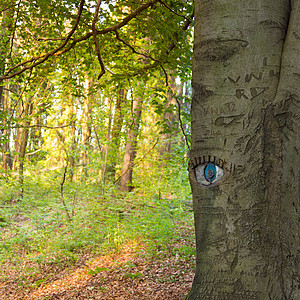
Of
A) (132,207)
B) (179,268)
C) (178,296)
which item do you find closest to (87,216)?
(132,207)

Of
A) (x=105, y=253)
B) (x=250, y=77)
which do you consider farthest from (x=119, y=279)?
(x=250, y=77)

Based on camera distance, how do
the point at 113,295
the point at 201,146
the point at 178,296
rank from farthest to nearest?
1. the point at 113,295
2. the point at 178,296
3. the point at 201,146

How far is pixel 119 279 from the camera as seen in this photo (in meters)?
4.14

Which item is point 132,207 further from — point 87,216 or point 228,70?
point 228,70

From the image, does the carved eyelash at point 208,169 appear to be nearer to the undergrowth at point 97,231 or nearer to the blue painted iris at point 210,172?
the blue painted iris at point 210,172

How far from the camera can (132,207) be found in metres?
7.10

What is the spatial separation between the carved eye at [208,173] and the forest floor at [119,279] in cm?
176

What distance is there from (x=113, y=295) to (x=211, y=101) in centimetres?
276

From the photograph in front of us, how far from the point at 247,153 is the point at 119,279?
10.4 feet

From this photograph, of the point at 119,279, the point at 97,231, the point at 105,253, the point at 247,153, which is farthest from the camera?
the point at 97,231

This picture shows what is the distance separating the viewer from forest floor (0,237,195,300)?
3.52 metres

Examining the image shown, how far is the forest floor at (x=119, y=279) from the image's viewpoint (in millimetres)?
3523

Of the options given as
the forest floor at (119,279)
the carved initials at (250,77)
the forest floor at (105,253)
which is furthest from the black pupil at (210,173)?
the forest floor at (105,253)

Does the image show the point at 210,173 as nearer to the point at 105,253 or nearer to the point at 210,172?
the point at 210,172
